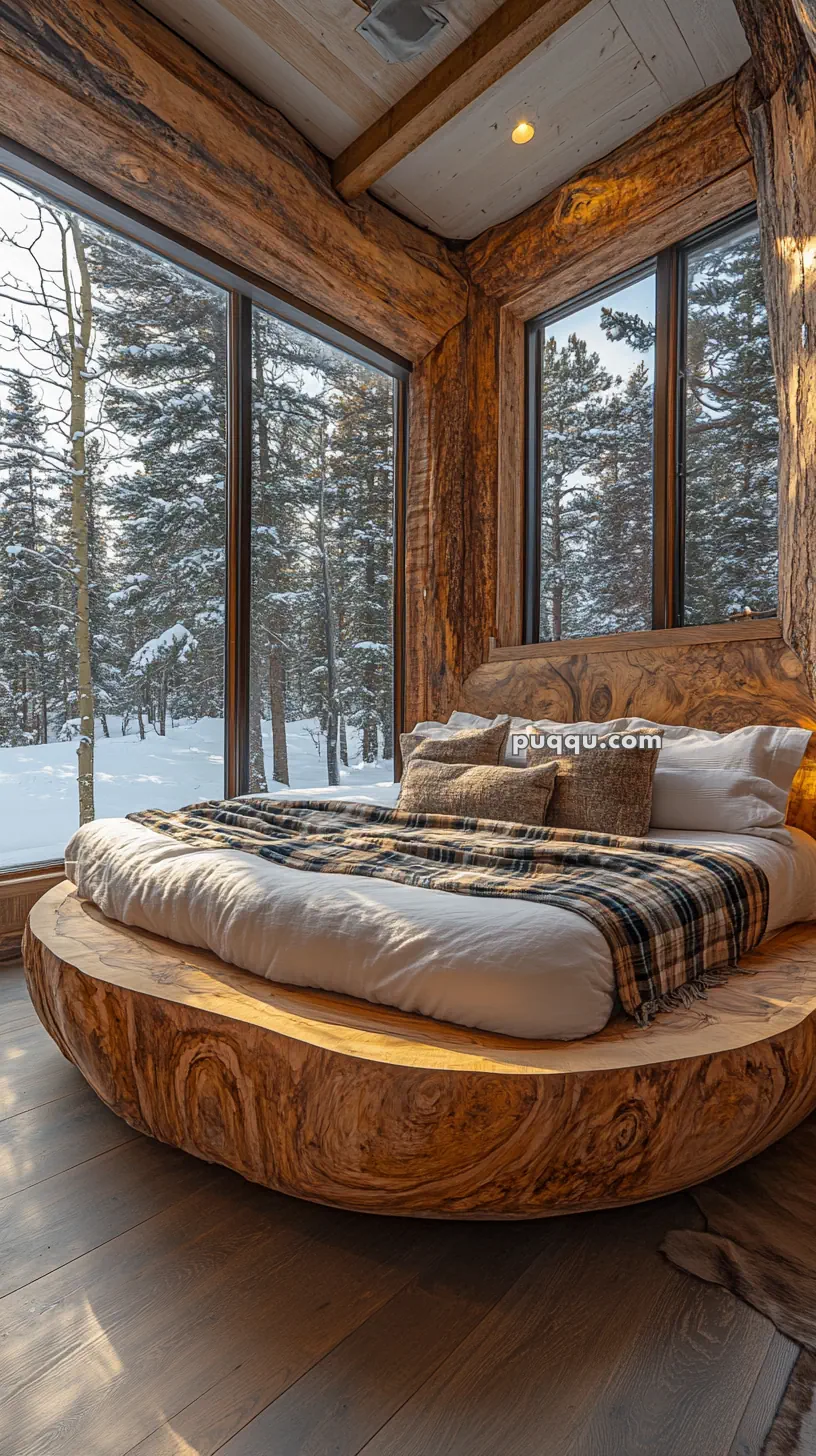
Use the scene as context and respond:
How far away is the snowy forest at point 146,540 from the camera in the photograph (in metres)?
2.76

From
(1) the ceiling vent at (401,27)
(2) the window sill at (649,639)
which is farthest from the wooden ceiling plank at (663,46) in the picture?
(2) the window sill at (649,639)

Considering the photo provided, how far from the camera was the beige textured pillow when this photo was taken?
2.30m

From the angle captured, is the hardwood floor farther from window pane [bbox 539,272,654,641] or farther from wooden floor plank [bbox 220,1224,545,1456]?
window pane [bbox 539,272,654,641]

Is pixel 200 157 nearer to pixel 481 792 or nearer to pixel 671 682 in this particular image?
pixel 481 792

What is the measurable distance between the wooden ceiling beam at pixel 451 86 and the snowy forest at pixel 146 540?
30.6 inches

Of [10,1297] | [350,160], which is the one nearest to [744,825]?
[10,1297]

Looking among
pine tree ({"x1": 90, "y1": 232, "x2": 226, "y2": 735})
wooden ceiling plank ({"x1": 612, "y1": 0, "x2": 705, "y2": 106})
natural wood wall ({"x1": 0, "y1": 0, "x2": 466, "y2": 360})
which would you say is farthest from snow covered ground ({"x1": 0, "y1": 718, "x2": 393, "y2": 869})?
wooden ceiling plank ({"x1": 612, "y1": 0, "x2": 705, "y2": 106})

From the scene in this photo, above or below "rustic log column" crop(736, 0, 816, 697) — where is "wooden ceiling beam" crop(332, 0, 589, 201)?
above

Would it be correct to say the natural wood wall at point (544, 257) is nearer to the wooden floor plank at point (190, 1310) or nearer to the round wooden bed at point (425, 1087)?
the round wooden bed at point (425, 1087)

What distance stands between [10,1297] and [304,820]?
1312 millimetres

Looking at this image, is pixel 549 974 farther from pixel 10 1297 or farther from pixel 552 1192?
pixel 10 1297

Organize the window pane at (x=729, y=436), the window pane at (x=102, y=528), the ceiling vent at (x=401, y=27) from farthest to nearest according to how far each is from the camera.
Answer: the window pane at (x=729, y=436)
the window pane at (x=102, y=528)
the ceiling vent at (x=401, y=27)

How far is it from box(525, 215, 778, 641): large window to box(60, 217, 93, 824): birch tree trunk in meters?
2.14

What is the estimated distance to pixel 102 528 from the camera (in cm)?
296
